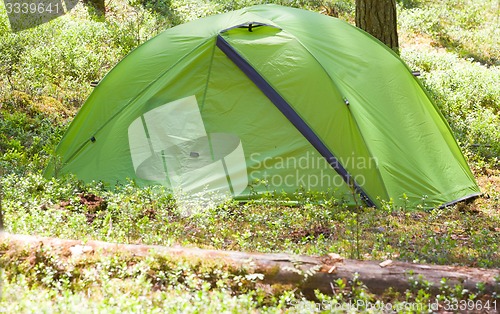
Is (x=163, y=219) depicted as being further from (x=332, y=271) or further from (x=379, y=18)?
(x=379, y=18)

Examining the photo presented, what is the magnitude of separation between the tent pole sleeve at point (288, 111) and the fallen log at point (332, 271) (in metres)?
2.26

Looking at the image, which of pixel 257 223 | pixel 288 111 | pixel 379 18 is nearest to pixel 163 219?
pixel 257 223

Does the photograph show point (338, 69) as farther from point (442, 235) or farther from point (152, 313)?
point (152, 313)

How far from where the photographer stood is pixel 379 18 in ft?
A: 31.8

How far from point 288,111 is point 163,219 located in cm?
183

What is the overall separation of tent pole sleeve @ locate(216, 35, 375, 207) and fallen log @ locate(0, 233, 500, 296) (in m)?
2.26

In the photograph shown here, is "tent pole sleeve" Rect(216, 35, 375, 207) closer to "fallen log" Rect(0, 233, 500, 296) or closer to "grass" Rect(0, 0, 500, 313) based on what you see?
"grass" Rect(0, 0, 500, 313)

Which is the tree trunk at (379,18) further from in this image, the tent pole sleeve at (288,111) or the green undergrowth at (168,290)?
the green undergrowth at (168,290)

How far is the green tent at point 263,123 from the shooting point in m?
6.24

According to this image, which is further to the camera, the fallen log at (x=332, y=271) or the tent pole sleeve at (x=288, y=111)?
the tent pole sleeve at (x=288, y=111)

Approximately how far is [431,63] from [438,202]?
18.6ft

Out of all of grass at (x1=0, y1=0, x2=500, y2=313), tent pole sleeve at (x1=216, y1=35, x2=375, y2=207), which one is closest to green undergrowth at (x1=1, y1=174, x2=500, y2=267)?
grass at (x1=0, y1=0, x2=500, y2=313)

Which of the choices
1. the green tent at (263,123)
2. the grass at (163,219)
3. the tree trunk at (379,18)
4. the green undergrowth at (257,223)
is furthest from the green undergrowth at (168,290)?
the tree trunk at (379,18)

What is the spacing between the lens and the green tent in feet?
20.5
